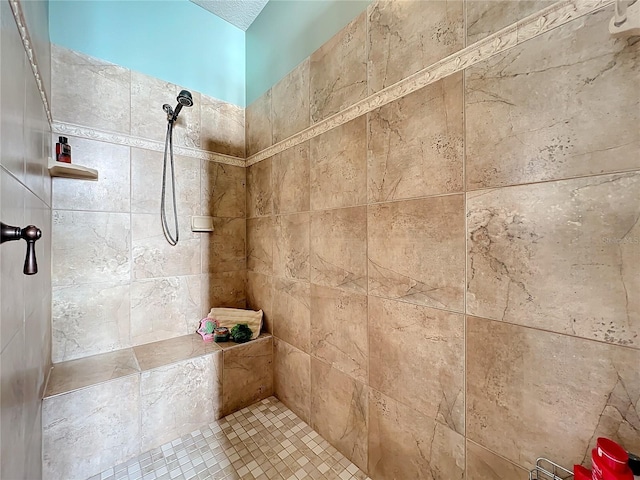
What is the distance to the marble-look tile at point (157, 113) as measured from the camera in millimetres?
1595

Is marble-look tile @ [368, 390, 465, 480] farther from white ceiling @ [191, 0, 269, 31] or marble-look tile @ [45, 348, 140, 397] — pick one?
white ceiling @ [191, 0, 269, 31]

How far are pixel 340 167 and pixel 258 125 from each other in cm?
97

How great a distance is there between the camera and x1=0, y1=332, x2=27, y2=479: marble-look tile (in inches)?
20.6

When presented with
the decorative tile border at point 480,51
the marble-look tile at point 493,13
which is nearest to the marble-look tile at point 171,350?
the decorative tile border at point 480,51

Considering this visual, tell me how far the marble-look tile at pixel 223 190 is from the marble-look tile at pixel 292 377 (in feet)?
3.25

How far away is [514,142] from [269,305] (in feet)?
4.99

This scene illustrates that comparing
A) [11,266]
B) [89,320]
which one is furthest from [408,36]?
[89,320]

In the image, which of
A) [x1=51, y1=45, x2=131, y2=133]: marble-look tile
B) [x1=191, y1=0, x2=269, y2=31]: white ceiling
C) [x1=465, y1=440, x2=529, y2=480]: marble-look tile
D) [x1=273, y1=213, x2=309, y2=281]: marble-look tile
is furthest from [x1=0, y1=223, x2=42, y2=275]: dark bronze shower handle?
[x1=191, y1=0, x2=269, y2=31]: white ceiling

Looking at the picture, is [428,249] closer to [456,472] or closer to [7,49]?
[456,472]

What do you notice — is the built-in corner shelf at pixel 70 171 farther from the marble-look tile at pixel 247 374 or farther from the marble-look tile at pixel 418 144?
the marble-look tile at pixel 418 144

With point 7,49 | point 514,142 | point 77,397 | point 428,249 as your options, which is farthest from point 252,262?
point 514,142

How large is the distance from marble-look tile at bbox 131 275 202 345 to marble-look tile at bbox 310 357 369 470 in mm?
953

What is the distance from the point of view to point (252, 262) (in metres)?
1.93

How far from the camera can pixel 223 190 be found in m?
1.92
